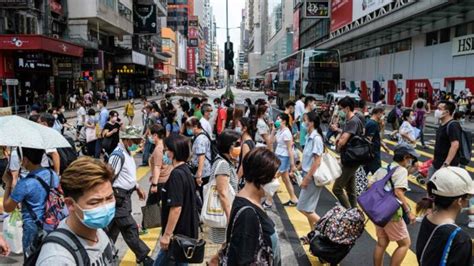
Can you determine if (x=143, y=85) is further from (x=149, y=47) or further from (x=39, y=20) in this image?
(x=39, y=20)

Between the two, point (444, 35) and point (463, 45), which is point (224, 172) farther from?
point (444, 35)

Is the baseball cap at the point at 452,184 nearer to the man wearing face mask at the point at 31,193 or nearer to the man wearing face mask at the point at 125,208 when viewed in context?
the man wearing face mask at the point at 31,193

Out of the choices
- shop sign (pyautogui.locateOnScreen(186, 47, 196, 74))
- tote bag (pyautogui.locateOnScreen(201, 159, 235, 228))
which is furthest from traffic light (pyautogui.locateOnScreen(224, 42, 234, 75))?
shop sign (pyautogui.locateOnScreen(186, 47, 196, 74))

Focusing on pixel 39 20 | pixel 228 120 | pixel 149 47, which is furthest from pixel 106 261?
pixel 149 47

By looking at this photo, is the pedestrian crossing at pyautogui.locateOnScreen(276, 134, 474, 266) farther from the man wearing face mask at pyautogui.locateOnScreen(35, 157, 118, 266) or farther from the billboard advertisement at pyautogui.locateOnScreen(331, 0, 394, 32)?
the billboard advertisement at pyautogui.locateOnScreen(331, 0, 394, 32)

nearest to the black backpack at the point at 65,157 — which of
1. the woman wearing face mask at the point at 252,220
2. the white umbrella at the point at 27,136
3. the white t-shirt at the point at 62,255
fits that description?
the white umbrella at the point at 27,136

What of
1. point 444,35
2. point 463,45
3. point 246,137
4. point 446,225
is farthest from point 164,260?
point 444,35

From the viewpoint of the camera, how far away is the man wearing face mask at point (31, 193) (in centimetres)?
367

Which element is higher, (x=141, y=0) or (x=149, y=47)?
(x=141, y=0)

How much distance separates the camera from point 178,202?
3.87 meters

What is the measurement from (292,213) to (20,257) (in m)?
4.24

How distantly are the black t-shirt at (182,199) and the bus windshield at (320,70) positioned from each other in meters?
23.4

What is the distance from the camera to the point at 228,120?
37.9 feet

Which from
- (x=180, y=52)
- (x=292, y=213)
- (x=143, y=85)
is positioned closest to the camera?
(x=292, y=213)
